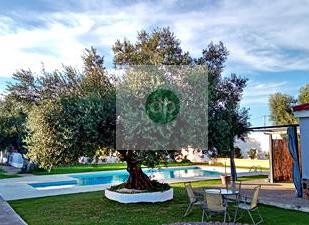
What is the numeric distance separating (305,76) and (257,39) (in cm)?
1238

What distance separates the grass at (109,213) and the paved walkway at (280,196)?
1.20ft

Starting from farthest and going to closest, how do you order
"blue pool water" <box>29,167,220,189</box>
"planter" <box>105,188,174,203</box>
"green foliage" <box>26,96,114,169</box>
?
1. "blue pool water" <box>29,167,220,189</box>
2. "planter" <box>105,188,174,203</box>
3. "green foliage" <box>26,96,114,169</box>

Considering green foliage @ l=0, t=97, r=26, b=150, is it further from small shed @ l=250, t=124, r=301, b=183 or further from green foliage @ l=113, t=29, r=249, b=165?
small shed @ l=250, t=124, r=301, b=183

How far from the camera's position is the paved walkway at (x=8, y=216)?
11469 mm

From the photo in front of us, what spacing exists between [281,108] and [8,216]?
2853 cm

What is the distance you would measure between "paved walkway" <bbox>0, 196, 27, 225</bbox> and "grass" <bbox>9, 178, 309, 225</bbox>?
0.75ft

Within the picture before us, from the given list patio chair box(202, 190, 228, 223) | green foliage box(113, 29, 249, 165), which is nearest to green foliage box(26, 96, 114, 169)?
green foliage box(113, 29, 249, 165)

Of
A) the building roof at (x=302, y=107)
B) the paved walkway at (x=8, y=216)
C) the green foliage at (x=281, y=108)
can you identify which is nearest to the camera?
the paved walkway at (x=8, y=216)

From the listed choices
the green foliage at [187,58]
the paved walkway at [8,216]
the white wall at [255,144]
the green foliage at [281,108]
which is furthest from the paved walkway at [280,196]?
the white wall at [255,144]

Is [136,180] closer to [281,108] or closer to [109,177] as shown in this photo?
[109,177]

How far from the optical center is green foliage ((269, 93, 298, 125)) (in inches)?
1390

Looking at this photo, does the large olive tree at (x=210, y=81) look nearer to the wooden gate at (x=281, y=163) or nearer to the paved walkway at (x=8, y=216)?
the wooden gate at (x=281, y=163)

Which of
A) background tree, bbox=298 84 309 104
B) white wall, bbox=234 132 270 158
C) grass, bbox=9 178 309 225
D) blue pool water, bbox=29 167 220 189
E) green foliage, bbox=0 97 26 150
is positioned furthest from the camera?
white wall, bbox=234 132 270 158

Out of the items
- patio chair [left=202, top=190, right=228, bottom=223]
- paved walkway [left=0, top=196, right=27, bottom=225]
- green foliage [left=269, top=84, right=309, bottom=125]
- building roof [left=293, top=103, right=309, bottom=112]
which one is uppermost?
green foliage [left=269, top=84, right=309, bottom=125]
